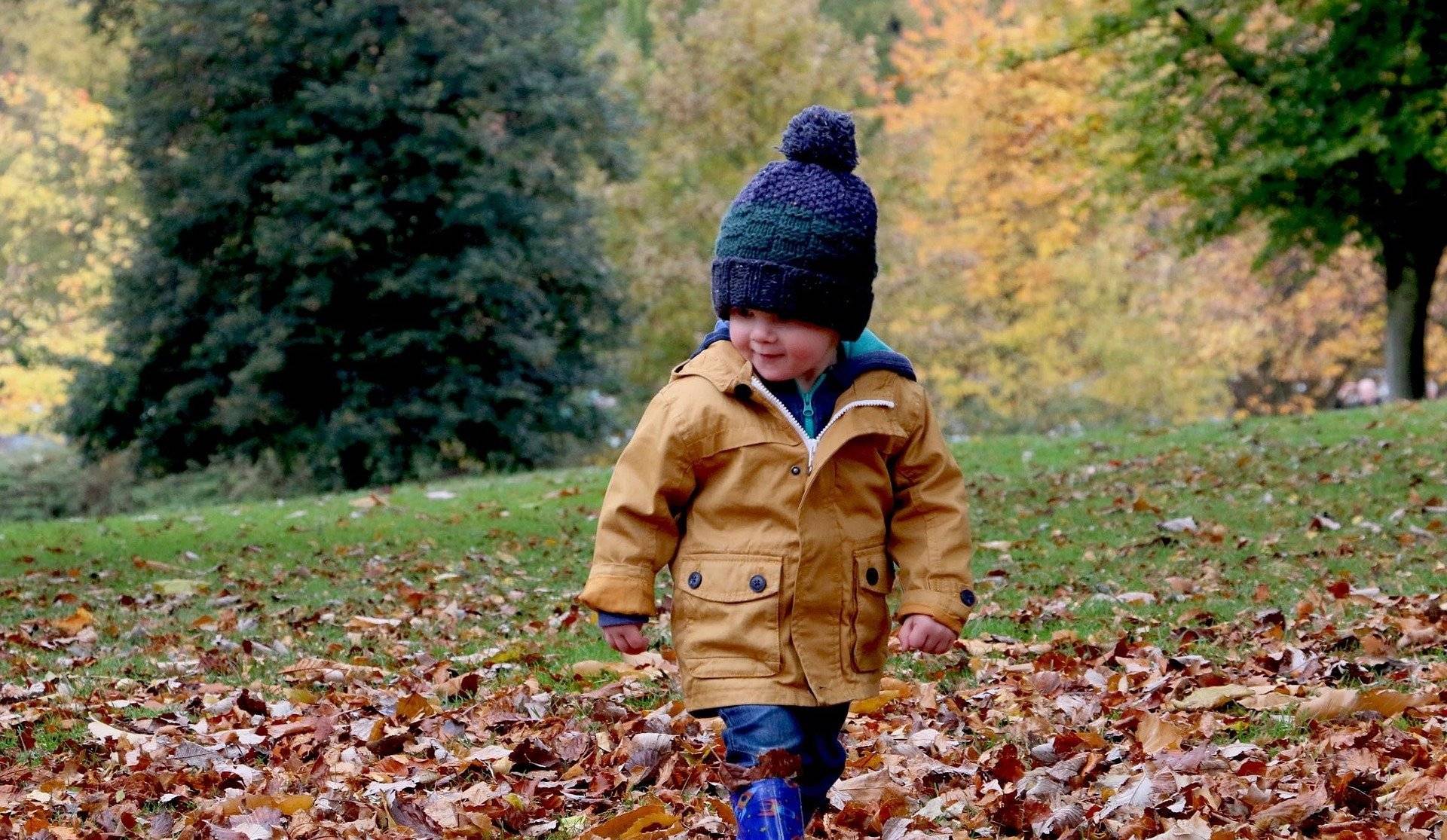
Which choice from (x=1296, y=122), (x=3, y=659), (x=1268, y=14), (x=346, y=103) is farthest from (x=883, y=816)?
(x=346, y=103)

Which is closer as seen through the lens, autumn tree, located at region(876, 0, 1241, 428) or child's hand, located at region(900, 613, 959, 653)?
child's hand, located at region(900, 613, 959, 653)

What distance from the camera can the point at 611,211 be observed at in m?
27.8

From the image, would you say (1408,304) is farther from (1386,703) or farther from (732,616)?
(732,616)

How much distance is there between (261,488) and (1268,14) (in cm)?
1689

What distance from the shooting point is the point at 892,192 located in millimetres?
28484

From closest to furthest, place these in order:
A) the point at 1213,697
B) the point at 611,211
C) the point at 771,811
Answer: the point at 771,811 → the point at 1213,697 → the point at 611,211

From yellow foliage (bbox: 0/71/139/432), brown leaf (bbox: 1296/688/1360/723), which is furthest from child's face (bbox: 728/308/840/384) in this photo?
yellow foliage (bbox: 0/71/139/432)

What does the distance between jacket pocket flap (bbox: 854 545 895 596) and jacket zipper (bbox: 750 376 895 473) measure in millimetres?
250

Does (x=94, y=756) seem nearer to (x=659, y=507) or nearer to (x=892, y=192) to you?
(x=659, y=507)

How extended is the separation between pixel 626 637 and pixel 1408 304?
1965cm

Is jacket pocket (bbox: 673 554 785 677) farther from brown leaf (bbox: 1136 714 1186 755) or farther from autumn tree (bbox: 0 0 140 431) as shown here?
autumn tree (bbox: 0 0 140 431)

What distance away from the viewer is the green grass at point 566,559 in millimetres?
6938

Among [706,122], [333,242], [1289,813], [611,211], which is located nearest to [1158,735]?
[1289,813]

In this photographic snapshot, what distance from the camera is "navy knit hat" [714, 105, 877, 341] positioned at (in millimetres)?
3455
